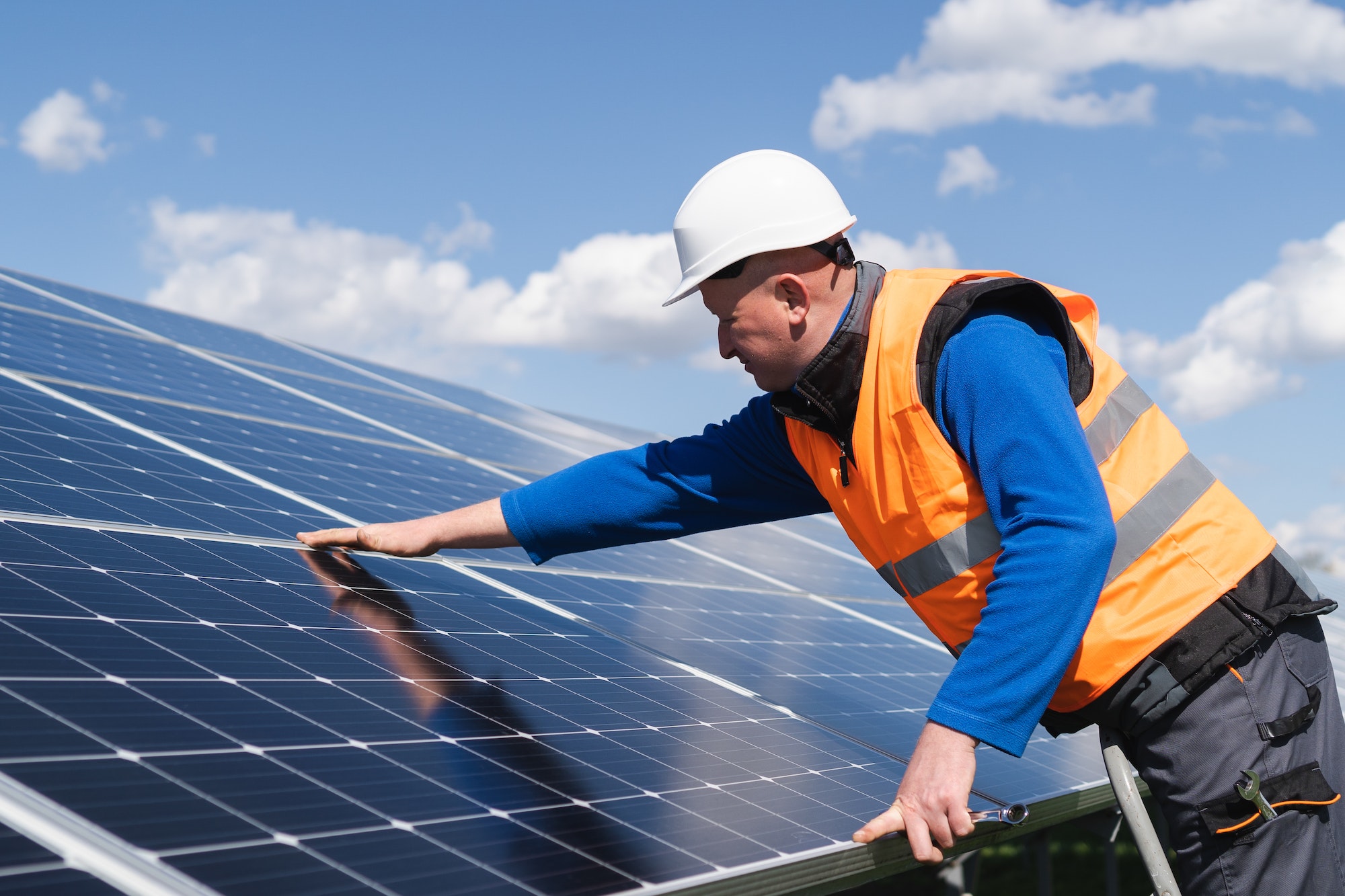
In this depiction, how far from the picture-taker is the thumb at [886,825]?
3.04 meters

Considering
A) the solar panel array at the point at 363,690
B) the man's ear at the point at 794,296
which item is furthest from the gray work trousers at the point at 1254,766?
the man's ear at the point at 794,296

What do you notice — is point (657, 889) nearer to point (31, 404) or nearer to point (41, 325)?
point (31, 404)

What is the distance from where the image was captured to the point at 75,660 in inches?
112

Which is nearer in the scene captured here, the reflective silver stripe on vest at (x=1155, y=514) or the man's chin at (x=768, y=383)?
the reflective silver stripe on vest at (x=1155, y=514)

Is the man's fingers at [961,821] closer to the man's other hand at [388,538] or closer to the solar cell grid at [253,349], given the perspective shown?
the man's other hand at [388,538]

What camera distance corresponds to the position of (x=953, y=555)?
335cm

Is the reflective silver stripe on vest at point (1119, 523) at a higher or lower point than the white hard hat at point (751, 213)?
lower

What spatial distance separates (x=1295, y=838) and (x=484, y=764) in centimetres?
225

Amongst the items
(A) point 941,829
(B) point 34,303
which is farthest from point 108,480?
(B) point 34,303

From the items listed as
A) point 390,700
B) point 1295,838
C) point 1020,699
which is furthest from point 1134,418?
point 390,700

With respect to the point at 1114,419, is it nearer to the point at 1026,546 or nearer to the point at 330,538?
the point at 1026,546

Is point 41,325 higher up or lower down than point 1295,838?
higher up

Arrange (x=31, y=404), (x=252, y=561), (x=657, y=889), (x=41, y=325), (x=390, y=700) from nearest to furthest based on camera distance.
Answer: (x=657, y=889) < (x=390, y=700) < (x=252, y=561) < (x=31, y=404) < (x=41, y=325)

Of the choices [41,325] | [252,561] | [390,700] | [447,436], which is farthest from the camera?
[447,436]
